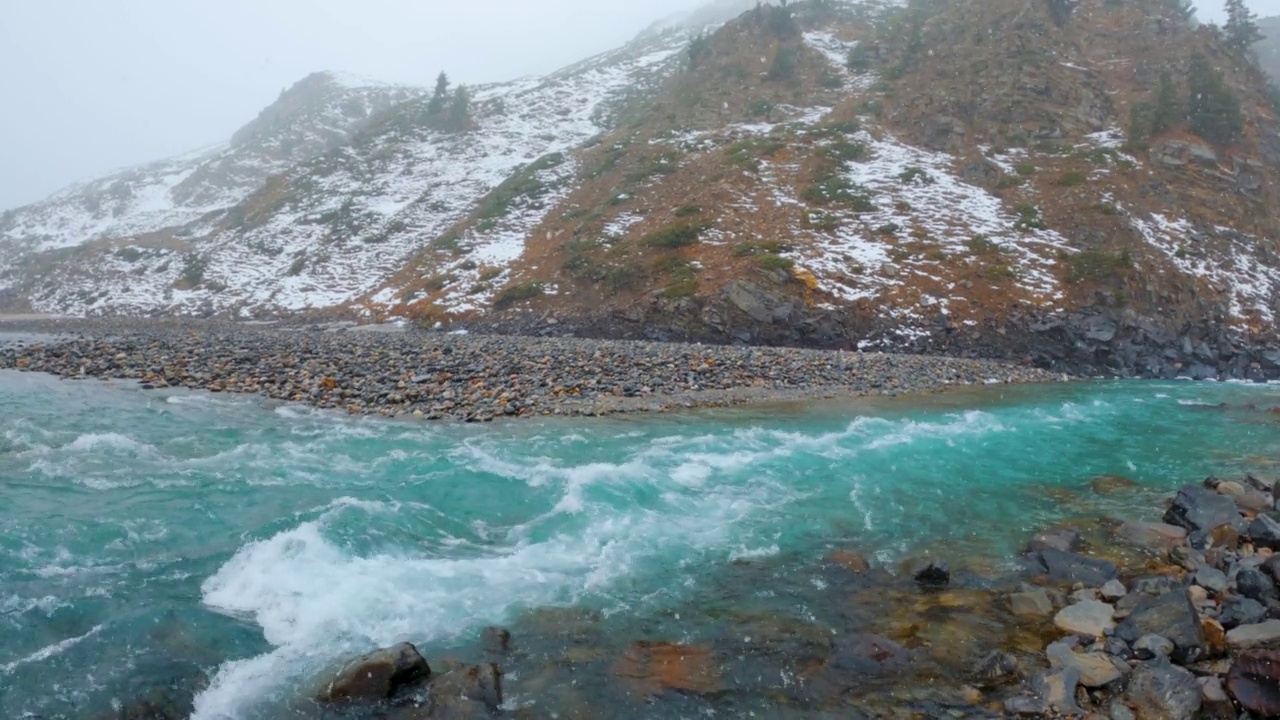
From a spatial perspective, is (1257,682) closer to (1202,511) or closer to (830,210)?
(1202,511)

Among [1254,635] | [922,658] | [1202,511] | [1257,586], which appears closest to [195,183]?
[922,658]

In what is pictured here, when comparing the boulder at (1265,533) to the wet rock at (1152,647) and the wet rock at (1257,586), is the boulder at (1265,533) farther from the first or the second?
the wet rock at (1152,647)

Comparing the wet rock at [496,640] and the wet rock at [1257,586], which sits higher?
the wet rock at [496,640]

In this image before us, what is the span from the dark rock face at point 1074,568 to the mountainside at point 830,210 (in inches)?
754

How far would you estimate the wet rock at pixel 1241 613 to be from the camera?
244 inches

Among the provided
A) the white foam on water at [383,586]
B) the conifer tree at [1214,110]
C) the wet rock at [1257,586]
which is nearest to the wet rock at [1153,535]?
the wet rock at [1257,586]

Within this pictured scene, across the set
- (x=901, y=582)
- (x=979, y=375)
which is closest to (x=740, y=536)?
(x=901, y=582)

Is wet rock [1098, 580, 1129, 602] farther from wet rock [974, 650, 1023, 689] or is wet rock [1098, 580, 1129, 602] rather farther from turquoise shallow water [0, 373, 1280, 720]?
wet rock [974, 650, 1023, 689]

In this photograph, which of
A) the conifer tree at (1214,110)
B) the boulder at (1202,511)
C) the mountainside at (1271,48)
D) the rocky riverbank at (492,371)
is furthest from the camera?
the mountainside at (1271,48)

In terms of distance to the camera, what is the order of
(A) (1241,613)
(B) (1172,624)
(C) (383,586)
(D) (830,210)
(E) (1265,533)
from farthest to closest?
(D) (830,210) < (E) (1265,533) < (C) (383,586) < (A) (1241,613) < (B) (1172,624)

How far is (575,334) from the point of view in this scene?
2928 centimetres

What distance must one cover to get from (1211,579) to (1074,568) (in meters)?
1.26

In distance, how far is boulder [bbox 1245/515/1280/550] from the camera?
8039mm

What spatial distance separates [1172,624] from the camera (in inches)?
240
